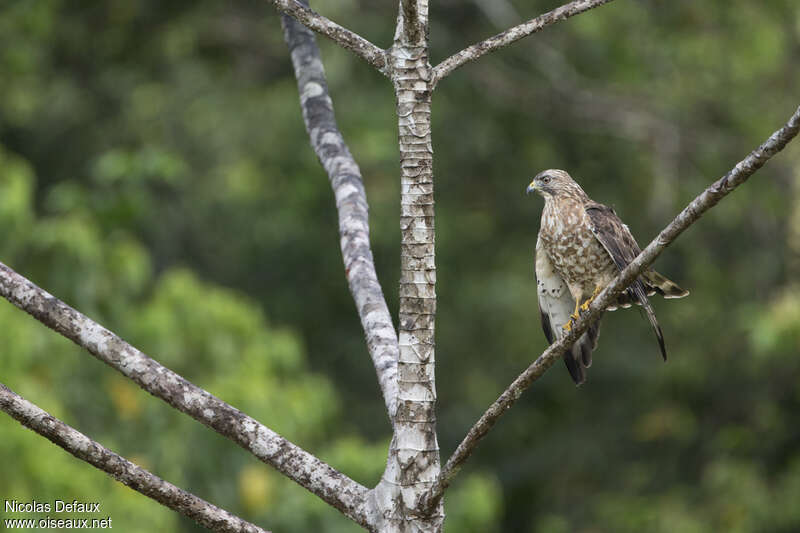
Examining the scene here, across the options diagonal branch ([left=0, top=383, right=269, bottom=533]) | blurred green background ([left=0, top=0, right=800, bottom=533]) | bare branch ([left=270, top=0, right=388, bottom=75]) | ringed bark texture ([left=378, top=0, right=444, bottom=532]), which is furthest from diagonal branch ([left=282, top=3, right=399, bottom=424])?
blurred green background ([left=0, top=0, right=800, bottom=533])

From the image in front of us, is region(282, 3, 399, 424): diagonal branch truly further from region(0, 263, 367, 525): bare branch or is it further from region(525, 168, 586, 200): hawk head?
region(525, 168, 586, 200): hawk head

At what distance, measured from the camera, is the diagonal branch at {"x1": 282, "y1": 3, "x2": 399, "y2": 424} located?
2.30 meters

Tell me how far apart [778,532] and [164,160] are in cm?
513

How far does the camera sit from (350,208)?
266 centimetres

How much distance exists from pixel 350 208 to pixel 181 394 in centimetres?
82

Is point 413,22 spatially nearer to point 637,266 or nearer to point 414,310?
point 414,310

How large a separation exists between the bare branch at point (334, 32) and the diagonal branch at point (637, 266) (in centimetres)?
65

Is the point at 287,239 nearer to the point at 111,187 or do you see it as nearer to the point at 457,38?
the point at 457,38

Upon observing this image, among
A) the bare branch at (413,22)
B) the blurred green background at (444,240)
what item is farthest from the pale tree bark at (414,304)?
the blurred green background at (444,240)

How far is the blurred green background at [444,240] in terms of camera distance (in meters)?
6.07

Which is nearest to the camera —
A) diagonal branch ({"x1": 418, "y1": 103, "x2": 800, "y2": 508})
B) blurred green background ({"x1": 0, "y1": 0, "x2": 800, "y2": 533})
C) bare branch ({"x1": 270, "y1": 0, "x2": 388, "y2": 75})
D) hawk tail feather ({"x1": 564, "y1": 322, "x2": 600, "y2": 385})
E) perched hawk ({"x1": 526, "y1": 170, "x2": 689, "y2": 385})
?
diagonal branch ({"x1": 418, "y1": 103, "x2": 800, "y2": 508})

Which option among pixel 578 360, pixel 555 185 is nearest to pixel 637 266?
pixel 578 360

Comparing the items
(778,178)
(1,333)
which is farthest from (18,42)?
(778,178)

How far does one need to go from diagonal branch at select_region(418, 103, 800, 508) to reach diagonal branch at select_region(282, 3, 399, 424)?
25 centimetres
